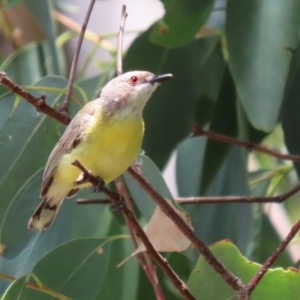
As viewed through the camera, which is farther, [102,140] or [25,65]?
[25,65]

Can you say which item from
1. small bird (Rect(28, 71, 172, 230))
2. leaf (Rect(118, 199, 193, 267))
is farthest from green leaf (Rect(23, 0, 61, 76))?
leaf (Rect(118, 199, 193, 267))

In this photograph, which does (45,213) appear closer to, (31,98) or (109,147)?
Answer: (109,147)

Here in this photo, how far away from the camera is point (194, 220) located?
44.0 inches

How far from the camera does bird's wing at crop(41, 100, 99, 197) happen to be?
88 centimetres

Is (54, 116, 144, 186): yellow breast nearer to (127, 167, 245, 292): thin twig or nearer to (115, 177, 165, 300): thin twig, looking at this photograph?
(115, 177, 165, 300): thin twig

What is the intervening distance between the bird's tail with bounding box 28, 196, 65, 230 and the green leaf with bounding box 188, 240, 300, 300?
0.89 ft

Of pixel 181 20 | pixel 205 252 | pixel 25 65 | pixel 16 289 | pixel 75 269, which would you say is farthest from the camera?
pixel 25 65

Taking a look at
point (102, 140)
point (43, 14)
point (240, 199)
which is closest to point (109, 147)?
point (102, 140)

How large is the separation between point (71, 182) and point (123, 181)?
0.09 meters

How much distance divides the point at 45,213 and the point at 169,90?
360mm

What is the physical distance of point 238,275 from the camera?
2.57ft

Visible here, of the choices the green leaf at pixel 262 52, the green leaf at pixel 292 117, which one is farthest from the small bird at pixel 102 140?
the green leaf at pixel 292 117

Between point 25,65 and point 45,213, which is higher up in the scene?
point 25,65

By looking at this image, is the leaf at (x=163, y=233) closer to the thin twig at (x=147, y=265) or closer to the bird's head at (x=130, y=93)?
the thin twig at (x=147, y=265)
